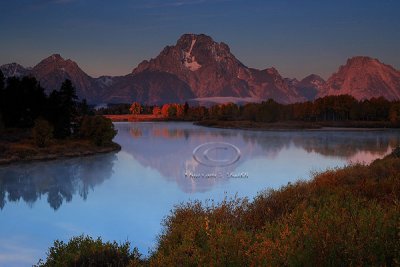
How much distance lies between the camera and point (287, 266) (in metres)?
7.51

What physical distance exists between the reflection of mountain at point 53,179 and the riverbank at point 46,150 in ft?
10.7

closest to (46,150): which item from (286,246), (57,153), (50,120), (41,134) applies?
(57,153)

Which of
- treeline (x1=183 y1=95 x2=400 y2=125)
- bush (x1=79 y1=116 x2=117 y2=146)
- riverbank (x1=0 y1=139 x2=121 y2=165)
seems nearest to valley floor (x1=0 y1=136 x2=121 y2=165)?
riverbank (x1=0 y1=139 x2=121 y2=165)

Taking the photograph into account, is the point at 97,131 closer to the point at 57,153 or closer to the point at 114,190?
the point at 57,153

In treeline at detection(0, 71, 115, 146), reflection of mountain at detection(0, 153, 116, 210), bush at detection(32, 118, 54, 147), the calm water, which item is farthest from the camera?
treeline at detection(0, 71, 115, 146)

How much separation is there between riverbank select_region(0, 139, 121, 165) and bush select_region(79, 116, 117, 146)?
1.23 metres

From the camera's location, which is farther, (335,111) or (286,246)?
(335,111)

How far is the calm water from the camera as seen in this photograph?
21.9 metres

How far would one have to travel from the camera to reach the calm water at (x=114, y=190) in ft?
71.7

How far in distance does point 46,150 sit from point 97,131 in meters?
11.0

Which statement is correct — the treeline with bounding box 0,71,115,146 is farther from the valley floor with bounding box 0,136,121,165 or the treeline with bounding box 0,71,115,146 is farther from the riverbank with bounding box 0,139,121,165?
the riverbank with bounding box 0,139,121,165

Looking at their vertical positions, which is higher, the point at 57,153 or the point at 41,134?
the point at 41,134

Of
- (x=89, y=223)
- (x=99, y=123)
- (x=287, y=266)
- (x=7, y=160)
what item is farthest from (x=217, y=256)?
(x=99, y=123)

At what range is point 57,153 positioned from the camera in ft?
185
